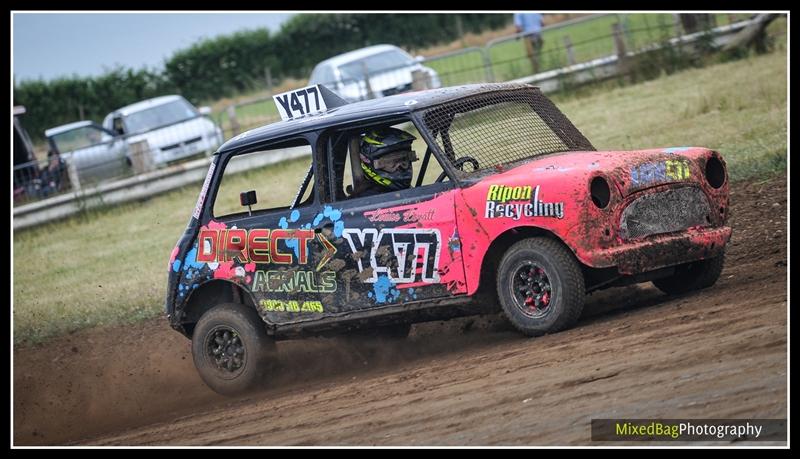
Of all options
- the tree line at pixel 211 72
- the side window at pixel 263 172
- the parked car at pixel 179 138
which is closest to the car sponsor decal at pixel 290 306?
the side window at pixel 263 172

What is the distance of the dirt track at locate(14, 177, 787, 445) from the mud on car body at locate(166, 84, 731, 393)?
0.32m

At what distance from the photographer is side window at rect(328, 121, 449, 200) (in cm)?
792

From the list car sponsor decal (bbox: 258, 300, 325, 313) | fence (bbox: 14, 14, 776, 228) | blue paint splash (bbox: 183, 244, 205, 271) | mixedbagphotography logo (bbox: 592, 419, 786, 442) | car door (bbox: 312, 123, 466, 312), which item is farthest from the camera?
fence (bbox: 14, 14, 776, 228)

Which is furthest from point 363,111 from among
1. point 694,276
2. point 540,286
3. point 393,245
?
point 694,276

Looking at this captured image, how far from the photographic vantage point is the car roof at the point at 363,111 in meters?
7.71

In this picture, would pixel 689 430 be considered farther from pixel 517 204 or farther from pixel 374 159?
pixel 374 159

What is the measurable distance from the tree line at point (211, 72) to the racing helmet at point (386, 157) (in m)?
27.6

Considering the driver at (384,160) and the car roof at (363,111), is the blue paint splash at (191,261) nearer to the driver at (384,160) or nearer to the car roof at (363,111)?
the car roof at (363,111)

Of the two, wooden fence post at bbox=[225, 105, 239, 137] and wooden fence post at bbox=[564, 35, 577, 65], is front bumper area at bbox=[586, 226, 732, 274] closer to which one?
wooden fence post at bbox=[564, 35, 577, 65]

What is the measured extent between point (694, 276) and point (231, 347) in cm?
331

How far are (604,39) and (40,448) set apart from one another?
14.9 meters

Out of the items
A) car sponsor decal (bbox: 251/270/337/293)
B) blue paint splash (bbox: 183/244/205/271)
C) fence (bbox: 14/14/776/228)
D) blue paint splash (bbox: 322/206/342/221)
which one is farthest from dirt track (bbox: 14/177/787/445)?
fence (bbox: 14/14/776/228)

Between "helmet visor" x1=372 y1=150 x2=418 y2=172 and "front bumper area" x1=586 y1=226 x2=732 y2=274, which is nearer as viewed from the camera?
"front bumper area" x1=586 y1=226 x2=732 y2=274
